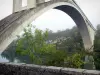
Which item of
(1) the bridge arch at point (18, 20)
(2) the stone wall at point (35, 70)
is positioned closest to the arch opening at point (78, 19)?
(1) the bridge arch at point (18, 20)

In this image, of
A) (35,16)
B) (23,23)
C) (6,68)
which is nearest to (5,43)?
(23,23)

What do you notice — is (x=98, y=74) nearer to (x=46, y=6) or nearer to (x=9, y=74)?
(x=9, y=74)

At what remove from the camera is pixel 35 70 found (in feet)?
13.6

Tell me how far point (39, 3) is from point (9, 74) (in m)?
14.4

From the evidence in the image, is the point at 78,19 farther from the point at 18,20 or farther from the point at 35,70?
the point at 35,70

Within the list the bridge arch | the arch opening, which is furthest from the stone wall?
the arch opening

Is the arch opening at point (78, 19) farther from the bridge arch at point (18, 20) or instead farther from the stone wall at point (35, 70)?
the stone wall at point (35, 70)

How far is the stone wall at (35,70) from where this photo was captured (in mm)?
3492

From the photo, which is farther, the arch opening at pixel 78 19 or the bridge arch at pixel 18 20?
the arch opening at pixel 78 19

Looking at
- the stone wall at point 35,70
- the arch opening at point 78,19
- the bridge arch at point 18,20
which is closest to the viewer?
the stone wall at point 35,70

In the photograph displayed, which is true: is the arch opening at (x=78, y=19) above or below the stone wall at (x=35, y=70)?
above

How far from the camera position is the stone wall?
349 cm

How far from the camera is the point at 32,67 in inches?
167

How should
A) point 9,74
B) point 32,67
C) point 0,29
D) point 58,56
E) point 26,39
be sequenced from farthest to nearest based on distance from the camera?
1. point 26,39
2. point 58,56
3. point 0,29
4. point 9,74
5. point 32,67
